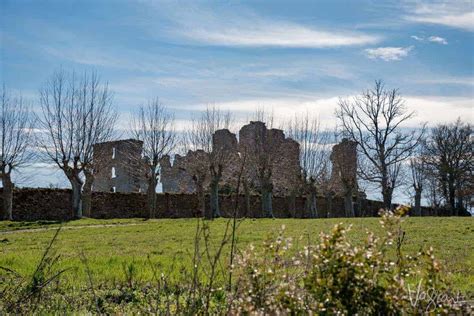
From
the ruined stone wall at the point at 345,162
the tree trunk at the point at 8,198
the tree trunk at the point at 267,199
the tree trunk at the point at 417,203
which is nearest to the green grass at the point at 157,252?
the tree trunk at the point at 8,198

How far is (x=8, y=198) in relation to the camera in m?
31.9

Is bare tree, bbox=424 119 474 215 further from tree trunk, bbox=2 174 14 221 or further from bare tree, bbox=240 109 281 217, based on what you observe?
tree trunk, bbox=2 174 14 221

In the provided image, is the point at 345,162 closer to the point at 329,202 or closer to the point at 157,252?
the point at 329,202

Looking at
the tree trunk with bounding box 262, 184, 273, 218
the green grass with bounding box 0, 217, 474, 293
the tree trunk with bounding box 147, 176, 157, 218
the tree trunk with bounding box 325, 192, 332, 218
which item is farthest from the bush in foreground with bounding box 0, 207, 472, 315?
the tree trunk with bounding box 325, 192, 332, 218

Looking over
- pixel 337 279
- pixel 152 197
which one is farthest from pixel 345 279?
pixel 152 197

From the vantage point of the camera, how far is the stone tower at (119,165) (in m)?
36.0

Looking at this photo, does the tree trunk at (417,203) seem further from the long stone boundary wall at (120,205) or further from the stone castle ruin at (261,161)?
the long stone boundary wall at (120,205)

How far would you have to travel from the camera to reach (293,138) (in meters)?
44.0

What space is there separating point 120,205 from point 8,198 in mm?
8003

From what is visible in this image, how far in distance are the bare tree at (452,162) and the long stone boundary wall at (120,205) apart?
10.4m

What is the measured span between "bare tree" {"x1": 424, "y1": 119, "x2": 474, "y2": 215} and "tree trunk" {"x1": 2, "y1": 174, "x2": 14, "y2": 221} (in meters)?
35.0

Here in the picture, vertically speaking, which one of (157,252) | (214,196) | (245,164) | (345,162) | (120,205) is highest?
(345,162)

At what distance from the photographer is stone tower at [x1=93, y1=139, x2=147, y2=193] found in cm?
3603

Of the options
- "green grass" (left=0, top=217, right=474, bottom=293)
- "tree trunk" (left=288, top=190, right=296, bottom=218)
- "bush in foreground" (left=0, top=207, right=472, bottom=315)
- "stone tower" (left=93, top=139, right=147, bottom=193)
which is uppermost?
"stone tower" (left=93, top=139, right=147, bottom=193)
